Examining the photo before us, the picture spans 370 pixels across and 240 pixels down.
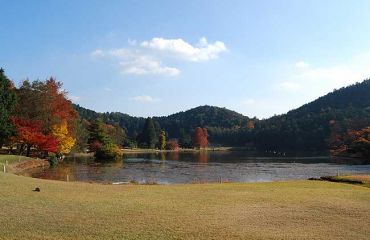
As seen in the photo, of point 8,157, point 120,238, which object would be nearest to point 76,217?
point 120,238

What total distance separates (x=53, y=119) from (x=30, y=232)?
5599cm

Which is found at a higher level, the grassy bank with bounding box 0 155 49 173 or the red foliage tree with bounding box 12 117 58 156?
the red foliage tree with bounding box 12 117 58 156

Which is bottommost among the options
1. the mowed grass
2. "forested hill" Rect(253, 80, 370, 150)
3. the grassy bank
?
the mowed grass

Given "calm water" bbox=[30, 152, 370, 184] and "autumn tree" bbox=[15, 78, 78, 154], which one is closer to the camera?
"calm water" bbox=[30, 152, 370, 184]

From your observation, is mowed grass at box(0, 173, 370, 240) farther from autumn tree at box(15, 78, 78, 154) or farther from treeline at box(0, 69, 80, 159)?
autumn tree at box(15, 78, 78, 154)

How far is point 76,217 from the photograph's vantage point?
1747cm

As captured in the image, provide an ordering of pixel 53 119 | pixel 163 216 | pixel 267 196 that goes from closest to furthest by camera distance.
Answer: pixel 163 216, pixel 267 196, pixel 53 119

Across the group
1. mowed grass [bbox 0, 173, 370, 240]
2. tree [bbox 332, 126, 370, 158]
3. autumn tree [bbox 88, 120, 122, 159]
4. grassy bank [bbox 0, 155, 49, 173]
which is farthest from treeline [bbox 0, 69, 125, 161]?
tree [bbox 332, 126, 370, 158]

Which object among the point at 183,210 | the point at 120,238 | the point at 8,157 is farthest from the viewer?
the point at 8,157

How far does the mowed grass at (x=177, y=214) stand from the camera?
600 inches

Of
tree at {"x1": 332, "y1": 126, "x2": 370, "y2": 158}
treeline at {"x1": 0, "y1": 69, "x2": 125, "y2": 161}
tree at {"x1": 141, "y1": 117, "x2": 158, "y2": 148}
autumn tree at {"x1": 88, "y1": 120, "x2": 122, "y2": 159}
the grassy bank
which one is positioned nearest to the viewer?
the grassy bank

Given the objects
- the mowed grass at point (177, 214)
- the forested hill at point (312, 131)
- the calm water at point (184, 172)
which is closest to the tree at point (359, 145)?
the forested hill at point (312, 131)

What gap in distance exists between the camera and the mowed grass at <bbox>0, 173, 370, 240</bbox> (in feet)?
50.0

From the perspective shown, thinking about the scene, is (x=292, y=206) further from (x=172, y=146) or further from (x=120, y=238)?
(x=172, y=146)
